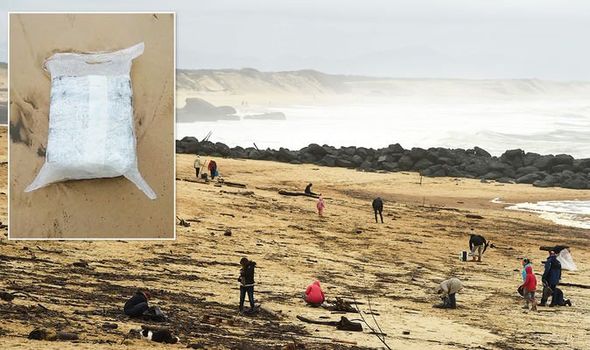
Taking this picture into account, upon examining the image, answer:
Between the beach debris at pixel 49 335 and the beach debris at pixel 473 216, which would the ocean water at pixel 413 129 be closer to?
the beach debris at pixel 473 216

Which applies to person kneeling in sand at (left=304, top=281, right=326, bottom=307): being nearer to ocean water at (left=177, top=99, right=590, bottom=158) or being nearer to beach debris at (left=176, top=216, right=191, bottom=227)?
beach debris at (left=176, top=216, right=191, bottom=227)

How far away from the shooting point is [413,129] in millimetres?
106438

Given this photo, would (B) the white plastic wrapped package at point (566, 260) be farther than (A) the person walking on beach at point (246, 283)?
Yes

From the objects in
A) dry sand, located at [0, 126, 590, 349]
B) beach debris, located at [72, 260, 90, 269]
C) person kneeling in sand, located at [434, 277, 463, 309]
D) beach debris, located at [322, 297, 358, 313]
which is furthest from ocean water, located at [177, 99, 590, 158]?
beach debris, located at [322, 297, 358, 313]

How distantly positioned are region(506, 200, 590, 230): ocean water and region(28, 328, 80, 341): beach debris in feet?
77.0

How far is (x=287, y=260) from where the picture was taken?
22125 mm

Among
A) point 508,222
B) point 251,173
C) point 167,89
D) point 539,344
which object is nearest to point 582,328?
point 539,344

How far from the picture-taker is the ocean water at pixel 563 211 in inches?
1367

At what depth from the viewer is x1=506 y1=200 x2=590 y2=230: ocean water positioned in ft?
114

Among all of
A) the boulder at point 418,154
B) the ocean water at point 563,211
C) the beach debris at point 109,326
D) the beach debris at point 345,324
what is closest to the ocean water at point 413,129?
the boulder at point 418,154

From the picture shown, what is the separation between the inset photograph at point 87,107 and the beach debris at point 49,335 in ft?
6.11

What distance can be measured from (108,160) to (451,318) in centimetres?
682

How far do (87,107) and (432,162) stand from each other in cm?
3867

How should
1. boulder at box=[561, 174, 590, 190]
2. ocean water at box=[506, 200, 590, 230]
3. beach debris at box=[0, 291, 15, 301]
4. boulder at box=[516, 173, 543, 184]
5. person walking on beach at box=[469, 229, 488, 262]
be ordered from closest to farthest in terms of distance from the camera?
beach debris at box=[0, 291, 15, 301] → person walking on beach at box=[469, 229, 488, 262] → ocean water at box=[506, 200, 590, 230] → boulder at box=[561, 174, 590, 190] → boulder at box=[516, 173, 543, 184]
